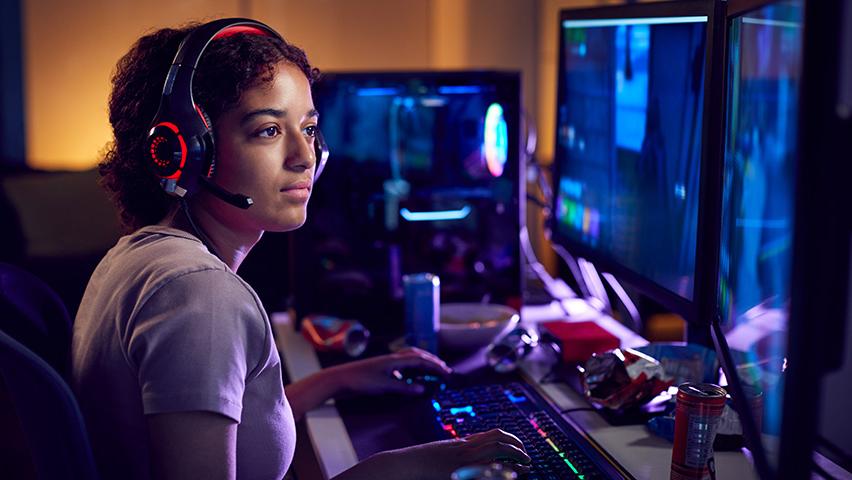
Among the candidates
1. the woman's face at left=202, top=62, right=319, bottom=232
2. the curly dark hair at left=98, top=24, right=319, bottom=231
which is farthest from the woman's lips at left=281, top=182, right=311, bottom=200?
the curly dark hair at left=98, top=24, right=319, bottom=231

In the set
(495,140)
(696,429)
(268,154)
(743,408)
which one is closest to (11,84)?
(495,140)

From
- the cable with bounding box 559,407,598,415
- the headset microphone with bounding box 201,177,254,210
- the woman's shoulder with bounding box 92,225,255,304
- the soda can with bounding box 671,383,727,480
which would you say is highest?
the headset microphone with bounding box 201,177,254,210

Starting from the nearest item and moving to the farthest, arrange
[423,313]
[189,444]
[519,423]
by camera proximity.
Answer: [189,444] < [519,423] < [423,313]

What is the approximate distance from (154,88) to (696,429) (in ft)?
2.46

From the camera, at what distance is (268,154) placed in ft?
3.51

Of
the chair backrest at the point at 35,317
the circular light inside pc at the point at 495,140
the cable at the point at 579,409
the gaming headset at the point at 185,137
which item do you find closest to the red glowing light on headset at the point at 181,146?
the gaming headset at the point at 185,137

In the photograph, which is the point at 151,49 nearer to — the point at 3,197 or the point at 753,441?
the point at 753,441

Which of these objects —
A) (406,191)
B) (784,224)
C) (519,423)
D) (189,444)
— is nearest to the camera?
(784,224)

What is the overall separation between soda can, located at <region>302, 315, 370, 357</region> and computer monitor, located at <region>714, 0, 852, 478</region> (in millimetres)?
722

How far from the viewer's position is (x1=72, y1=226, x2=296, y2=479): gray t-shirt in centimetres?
85

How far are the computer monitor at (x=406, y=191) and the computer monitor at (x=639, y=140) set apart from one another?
16 centimetres

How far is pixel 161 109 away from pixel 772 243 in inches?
26.6

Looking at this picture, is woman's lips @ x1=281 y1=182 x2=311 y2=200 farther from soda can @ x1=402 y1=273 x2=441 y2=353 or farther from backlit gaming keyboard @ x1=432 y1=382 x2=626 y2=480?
soda can @ x1=402 y1=273 x2=441 y2=353

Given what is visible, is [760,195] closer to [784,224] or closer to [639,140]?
[784,224]
